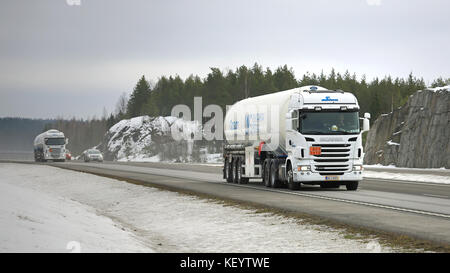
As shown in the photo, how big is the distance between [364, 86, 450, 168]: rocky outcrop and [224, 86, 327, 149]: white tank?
26.2 metres

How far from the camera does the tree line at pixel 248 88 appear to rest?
146000mm

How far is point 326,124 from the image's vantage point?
27516 mm

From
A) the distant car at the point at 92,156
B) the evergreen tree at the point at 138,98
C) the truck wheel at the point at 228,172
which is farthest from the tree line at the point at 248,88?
the truck wheel at the point at 228,172

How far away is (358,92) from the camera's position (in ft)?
511

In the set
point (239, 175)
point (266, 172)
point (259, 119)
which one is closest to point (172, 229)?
point (266, 172)

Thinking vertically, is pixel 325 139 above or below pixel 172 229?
above

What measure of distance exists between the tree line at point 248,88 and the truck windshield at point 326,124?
101 m

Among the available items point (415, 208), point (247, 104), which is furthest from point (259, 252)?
point (247, 104)

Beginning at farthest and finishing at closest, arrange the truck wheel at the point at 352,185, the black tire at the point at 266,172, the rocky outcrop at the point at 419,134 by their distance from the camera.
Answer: the rocky outcrop at the point at 419,134
the black tire at the point at 266,172
the truck wheel at the point at 352,185

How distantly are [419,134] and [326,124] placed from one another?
119 ft

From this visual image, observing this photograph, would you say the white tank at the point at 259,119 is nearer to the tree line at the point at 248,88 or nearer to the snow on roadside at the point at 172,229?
the snow on roadside at the point at 172,229

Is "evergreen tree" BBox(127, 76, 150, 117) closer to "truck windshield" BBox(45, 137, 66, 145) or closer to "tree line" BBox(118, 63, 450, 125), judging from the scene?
"tree line" BBox(118, 63, 450, 125)

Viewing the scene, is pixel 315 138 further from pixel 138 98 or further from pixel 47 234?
pixel 138 98

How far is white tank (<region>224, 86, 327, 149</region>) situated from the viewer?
29.5 m
